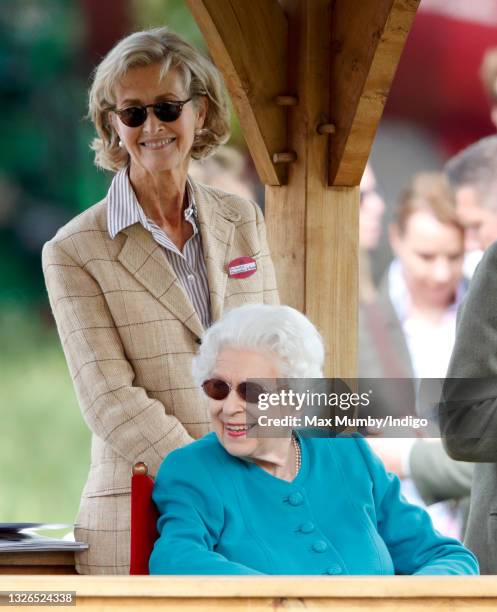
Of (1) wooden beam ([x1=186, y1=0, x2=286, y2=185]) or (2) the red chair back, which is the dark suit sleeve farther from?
(1) wooden beam ([x1=186, y1=0, x2=286, y2=185])

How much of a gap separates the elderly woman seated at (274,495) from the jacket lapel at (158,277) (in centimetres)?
54

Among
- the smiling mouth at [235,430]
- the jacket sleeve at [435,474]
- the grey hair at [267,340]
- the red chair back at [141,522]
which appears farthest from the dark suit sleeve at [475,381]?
the jacket sleeve at [435,474]

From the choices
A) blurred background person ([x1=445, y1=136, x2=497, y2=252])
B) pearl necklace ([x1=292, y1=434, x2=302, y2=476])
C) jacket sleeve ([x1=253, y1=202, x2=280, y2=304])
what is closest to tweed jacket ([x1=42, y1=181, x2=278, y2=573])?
jacket sleeve ([x1=253, y1=202, x2=280, y2=304])

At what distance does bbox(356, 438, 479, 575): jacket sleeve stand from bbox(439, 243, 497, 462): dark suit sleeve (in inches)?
5.1

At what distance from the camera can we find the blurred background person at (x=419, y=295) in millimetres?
4945

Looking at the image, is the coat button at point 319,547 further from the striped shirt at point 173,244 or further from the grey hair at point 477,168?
the grey hair at point 477,168

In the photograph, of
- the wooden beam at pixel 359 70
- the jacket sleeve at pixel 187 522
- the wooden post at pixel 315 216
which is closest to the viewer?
the jacket sleeve at pixel 187 522

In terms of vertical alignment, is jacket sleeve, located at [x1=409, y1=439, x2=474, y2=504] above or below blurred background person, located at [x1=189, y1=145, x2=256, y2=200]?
below

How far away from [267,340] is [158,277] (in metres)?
0.67

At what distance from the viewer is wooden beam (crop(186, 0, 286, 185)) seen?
3.26 metres

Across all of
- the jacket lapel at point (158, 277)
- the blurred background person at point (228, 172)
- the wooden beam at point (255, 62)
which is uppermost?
the blurred background person at point (228, 172)
